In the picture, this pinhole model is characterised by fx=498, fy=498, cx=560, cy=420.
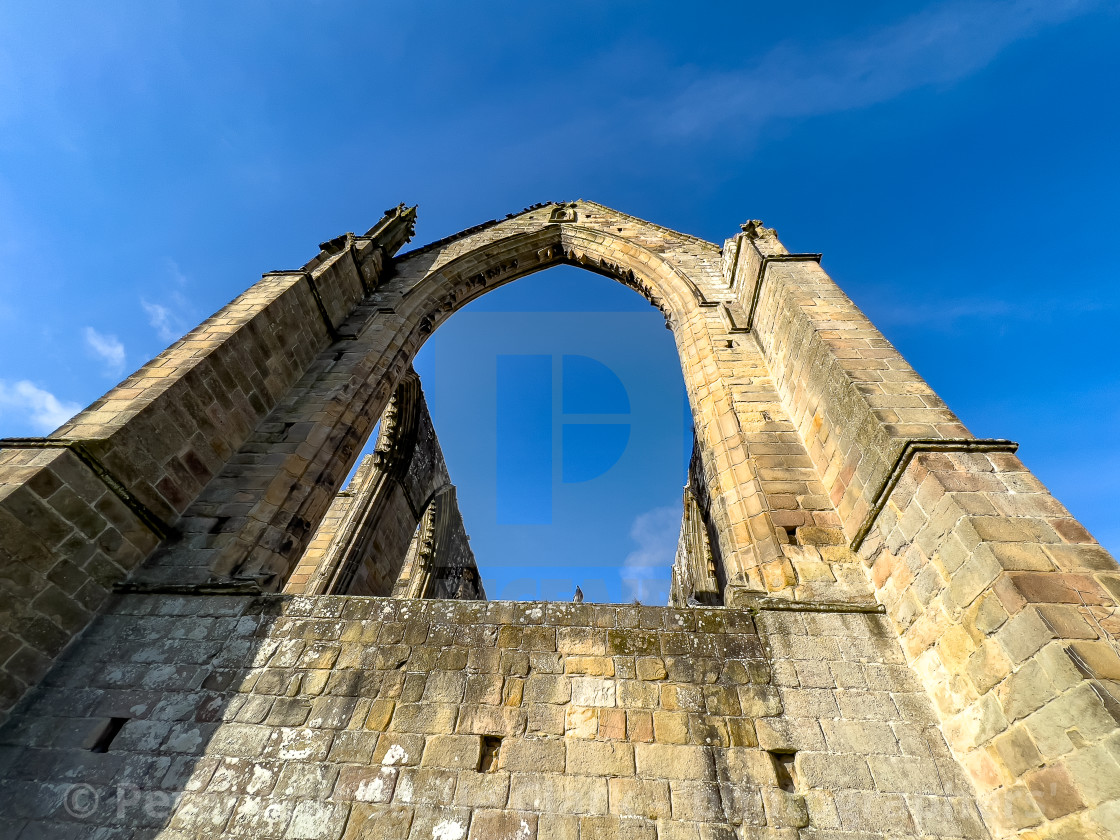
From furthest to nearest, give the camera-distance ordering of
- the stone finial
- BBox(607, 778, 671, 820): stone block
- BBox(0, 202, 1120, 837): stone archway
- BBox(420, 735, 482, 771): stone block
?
the stone finial
BBox(420, 735, 482, 771): stone block
BBox(607, 778, 671, 820): stone block
BBox(0, 202, 1120, 837): stone archway

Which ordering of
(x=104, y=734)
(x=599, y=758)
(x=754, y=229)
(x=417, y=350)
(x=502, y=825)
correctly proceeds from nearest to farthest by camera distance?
1. (x=502, y=825)
2. (x=599, y=758)
3. (x=104, y=734)
4. (x=754, y=229)
5. (x=417, y=350)

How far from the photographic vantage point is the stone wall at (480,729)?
109 inches

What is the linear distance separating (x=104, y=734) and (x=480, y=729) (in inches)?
97.4

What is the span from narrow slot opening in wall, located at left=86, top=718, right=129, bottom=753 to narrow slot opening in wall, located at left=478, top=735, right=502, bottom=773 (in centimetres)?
240

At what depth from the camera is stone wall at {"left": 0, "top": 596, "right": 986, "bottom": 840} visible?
9.11 ft

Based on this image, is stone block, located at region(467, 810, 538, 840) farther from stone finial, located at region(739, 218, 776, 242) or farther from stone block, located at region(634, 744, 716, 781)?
stone finial, located at region(739, 218, 776, 242)

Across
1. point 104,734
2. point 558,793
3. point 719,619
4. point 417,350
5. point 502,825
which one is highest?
point 417,350

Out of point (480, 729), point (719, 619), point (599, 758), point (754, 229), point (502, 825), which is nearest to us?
Result: point (502, 825)

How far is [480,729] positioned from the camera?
10.3ft

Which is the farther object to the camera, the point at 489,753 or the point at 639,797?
the point at 489,753

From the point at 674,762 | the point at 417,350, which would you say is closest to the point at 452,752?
the point at 674,762

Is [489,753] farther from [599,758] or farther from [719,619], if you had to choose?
[719,619]

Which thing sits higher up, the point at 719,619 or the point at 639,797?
the point at 719,619

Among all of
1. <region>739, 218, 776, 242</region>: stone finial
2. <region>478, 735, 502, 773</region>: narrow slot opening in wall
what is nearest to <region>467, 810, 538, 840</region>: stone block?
<region>478, 735, 502, 773</region>: narrow slot opening in wall
